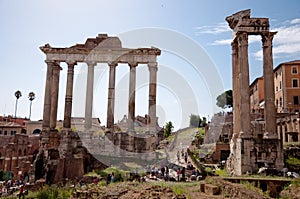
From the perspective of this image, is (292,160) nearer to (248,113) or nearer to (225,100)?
(248,113)

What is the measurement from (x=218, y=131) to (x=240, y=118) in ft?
58.9

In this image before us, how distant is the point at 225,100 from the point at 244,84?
1960 inches

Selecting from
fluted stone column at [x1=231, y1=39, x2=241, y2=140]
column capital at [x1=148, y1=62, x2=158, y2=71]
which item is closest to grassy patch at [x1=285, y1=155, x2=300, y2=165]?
fluted stone column at [x1=231, y1=39, x2=241, y2=140]

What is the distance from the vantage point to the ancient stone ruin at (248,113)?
16.7 metres

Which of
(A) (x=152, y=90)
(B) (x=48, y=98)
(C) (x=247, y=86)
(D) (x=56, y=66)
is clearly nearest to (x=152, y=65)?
(A) (x=152, y=90)

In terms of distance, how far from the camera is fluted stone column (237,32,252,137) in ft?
57.1

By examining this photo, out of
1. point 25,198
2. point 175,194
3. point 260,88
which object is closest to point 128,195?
point 175,194

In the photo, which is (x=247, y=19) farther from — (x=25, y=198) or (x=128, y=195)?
(x=25, y=198)

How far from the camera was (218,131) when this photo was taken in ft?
116

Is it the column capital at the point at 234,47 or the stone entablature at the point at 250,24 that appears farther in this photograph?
the column capital at the point at 234,47

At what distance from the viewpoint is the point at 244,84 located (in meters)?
17.8

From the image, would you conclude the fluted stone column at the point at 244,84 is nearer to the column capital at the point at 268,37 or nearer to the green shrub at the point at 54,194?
the column capital at the point at 268,37

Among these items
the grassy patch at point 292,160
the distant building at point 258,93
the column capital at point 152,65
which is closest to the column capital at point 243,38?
the grassy patch at point 292,160

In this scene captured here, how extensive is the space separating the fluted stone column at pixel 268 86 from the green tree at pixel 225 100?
47503 millimetres
